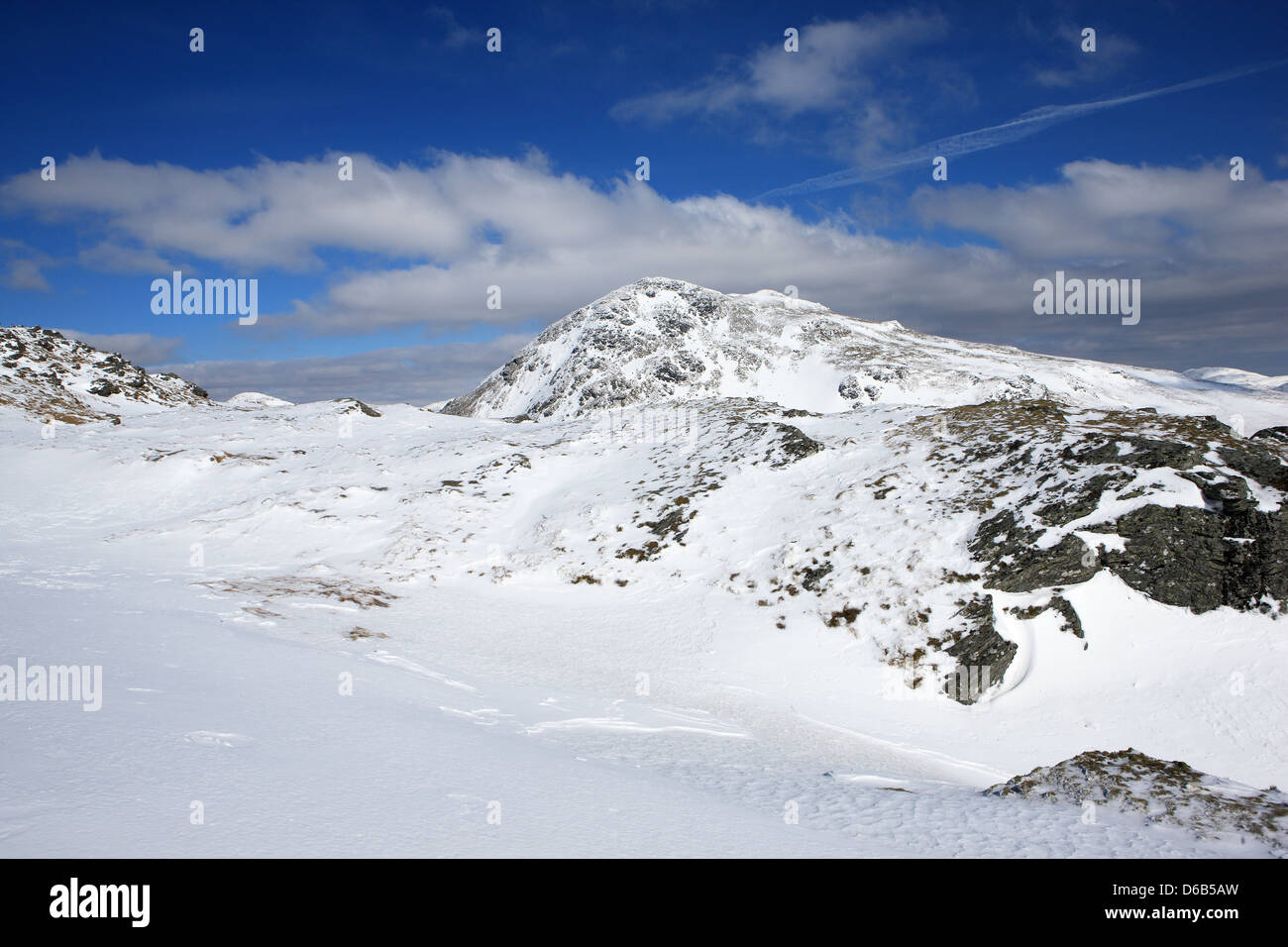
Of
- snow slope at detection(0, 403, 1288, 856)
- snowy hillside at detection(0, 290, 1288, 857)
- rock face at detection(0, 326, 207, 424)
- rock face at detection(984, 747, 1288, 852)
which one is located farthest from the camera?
rock face at detection(0, 326, 207, 424)

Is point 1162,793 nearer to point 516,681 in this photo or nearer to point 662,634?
point 516,681

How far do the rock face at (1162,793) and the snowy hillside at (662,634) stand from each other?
93 millimetres

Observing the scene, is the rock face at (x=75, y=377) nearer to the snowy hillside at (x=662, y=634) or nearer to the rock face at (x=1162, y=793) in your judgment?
the snowy hillside at (x=662, y=634)

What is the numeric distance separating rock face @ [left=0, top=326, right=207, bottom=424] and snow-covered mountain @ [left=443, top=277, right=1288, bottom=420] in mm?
48278

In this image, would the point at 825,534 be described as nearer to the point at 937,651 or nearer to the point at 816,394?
the point at 937,651

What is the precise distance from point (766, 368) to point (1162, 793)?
96.8 meters

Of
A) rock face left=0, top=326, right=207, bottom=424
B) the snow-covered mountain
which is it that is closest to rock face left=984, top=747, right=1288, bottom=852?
rock face left=0, top=326, right=207, bottom=424

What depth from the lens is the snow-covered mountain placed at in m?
84.3

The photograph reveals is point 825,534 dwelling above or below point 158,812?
above

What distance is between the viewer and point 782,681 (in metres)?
15.3

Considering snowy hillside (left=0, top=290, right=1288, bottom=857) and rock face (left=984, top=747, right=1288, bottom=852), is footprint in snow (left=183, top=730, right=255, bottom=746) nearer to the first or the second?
snowy hillside (left=0, top=290, right=1288, bottom=857)

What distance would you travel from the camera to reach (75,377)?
213 ft

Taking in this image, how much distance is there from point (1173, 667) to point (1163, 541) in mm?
3171
